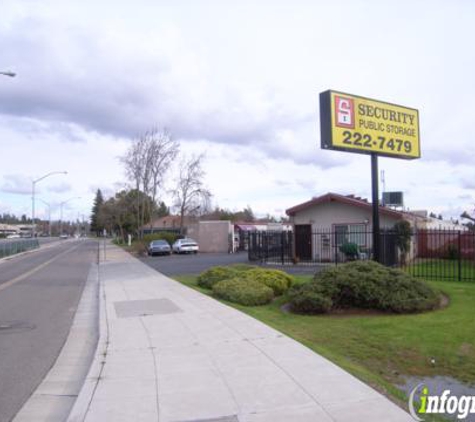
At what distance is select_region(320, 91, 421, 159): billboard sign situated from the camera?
15164 mm

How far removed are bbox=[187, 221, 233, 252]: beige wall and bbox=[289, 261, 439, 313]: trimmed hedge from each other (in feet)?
116

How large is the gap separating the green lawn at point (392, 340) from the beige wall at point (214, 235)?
35.9 meters

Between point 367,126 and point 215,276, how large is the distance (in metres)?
6.43

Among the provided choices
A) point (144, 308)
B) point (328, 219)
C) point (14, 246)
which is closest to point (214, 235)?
point (14, 246)

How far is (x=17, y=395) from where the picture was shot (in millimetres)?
6188

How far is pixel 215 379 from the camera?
614 cm

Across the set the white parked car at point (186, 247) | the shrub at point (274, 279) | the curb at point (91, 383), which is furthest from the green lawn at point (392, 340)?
the white parked car at point (186, 247)

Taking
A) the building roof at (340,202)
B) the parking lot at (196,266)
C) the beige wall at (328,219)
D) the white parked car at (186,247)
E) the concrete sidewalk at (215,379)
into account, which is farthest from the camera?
the white parked car at (186,247)

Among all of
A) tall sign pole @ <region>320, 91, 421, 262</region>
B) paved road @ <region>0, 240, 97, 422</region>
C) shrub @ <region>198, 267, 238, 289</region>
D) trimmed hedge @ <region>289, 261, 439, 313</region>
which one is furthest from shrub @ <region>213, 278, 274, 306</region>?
tall sign pole @ <region>320, 91, 421, 262</region>

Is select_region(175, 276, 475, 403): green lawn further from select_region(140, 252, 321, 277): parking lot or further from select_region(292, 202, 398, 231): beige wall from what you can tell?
select_region(292, 202, 398, 231): beige wall

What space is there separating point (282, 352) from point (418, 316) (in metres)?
3.97

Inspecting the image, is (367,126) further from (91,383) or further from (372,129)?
(91,383)

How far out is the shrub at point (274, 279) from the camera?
553 inches

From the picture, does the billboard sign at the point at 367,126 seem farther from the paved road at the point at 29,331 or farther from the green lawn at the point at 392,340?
the paved road at the point at 29,331
